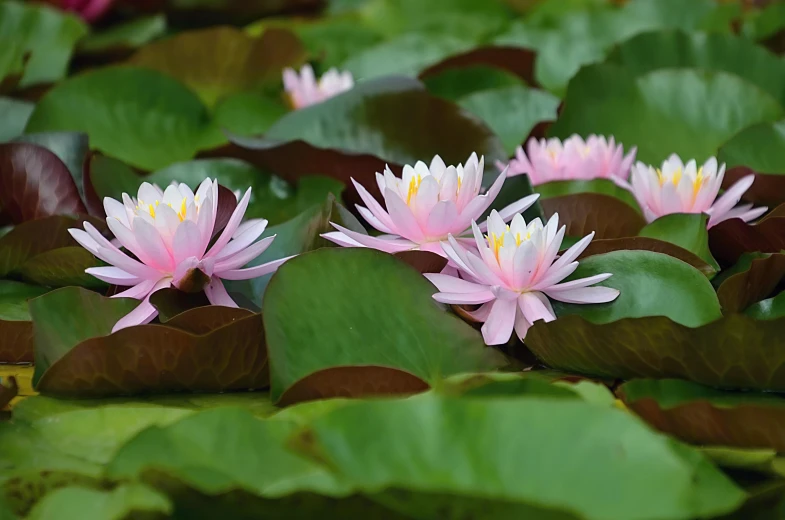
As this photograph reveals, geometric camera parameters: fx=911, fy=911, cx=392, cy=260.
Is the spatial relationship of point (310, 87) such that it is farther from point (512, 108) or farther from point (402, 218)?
point (402, 218)

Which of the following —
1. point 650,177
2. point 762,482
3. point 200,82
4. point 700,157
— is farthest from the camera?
point 200,82

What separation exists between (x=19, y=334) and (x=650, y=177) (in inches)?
25.7

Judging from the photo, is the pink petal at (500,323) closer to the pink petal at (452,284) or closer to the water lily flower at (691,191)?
the pink petal at (452,284)

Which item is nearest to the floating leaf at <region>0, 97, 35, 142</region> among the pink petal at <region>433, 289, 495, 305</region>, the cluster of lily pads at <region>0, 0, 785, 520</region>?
the cluster of lily pads at <region>0, 0, 785, 520</region>

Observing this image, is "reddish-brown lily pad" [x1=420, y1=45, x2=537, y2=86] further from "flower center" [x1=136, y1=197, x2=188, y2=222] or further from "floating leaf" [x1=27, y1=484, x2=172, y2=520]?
"floating leaf" [x1=27, y1=484, x2=172, y2=520]

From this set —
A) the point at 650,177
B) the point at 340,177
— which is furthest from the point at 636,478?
the point at 340,177

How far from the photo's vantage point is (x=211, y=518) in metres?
0.60

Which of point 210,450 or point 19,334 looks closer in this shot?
point 210,450

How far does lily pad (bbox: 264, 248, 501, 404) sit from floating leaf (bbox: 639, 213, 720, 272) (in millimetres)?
257

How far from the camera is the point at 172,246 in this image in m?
0.78

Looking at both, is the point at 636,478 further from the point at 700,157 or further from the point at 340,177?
the point at 700,157

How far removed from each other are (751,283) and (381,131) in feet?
1.82

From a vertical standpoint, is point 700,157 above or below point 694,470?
above

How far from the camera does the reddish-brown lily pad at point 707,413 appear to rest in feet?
2.06
